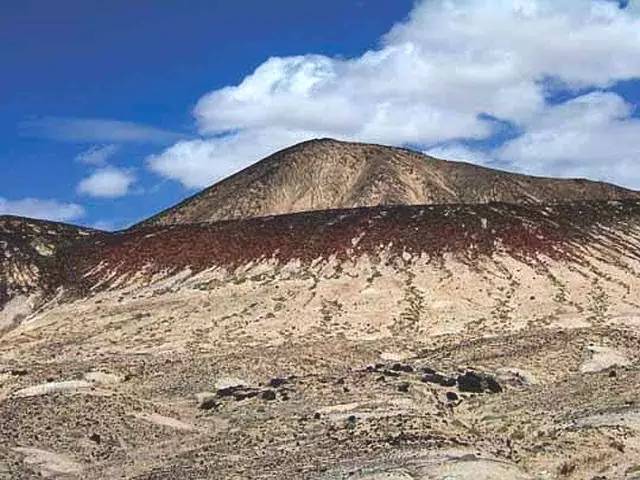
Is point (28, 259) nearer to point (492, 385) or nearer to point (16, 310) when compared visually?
point (16, 310)

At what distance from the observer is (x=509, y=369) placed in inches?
1515

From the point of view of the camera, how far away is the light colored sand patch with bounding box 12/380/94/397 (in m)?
34.6

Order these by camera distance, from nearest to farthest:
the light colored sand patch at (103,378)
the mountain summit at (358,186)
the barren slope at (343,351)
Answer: the barren slope at (343,351), the light colored sand patch at (103,378), the mountain summit at (358,186)

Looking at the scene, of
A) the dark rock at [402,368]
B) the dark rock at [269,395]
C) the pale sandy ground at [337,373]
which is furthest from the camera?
the dark rock at [402,368]

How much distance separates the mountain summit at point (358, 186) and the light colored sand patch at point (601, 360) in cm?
8256

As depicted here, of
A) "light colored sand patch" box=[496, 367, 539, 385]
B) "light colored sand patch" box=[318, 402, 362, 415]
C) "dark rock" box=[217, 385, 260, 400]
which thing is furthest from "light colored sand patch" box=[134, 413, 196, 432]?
"light colored sand patch" box=[496, 367, 539, 385]

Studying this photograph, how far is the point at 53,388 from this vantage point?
35.1 m

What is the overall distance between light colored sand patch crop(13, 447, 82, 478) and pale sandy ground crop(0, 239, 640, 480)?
0.08m

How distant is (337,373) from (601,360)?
33.6ft

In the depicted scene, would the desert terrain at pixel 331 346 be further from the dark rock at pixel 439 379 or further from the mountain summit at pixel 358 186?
the mountain summit at pixel 358 186

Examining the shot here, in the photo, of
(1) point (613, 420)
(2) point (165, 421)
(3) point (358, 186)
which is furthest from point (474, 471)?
(3) point (358, 186)

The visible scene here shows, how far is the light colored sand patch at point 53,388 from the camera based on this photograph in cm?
3459

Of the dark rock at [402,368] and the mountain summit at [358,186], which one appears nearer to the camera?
the dark rock at [402,368]

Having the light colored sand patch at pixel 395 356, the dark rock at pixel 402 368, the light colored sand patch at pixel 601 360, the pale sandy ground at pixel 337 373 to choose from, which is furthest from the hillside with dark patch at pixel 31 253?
the light colored sand patch at pixel 601 360
